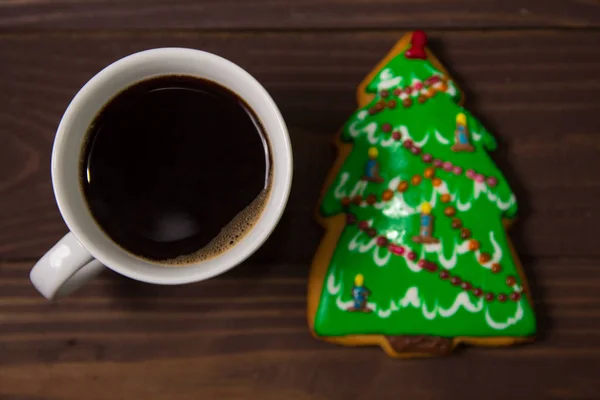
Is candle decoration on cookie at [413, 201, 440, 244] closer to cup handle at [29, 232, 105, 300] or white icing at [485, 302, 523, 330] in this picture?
white icing at [485, 302, 523, 330]


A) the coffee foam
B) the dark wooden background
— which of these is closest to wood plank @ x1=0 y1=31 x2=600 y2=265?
the dark wooden background

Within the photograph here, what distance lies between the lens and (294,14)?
723mm

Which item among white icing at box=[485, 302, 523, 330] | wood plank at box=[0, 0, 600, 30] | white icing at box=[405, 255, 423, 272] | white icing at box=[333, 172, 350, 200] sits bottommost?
white icing at box=[485, 302, 523, 330]

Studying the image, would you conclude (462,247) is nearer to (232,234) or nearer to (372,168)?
(372,168)

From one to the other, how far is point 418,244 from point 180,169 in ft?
0.92

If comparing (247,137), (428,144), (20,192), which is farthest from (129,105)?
(428,144)

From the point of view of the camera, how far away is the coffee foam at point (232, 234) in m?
0.58

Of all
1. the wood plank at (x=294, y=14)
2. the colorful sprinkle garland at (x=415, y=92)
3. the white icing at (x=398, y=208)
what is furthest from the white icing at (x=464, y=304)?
the wood plank at (x=294, y=14)

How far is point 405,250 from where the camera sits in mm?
667

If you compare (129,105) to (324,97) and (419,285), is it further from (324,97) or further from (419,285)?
(419,285)

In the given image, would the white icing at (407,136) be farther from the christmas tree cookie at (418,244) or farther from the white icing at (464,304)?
the white icing at (464,304)

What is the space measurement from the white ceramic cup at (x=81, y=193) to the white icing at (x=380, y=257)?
174mm

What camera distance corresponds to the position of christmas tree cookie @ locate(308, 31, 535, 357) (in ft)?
2.18

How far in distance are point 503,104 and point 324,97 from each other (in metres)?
0.22
